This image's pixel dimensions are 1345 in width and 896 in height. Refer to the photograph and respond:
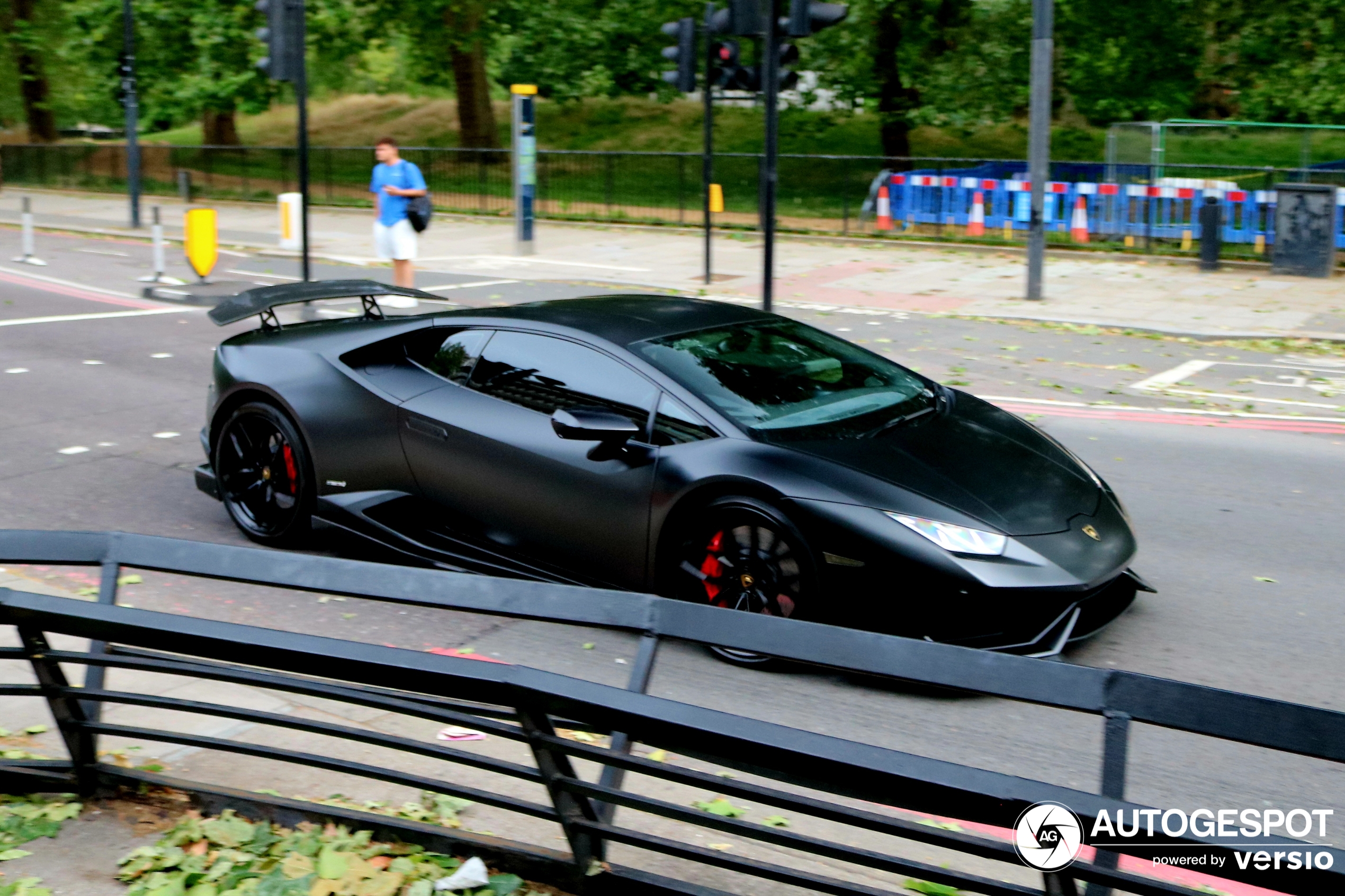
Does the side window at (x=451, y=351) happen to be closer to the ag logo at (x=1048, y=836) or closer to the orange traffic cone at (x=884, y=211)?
the ag logo at (x=1048, y=836)

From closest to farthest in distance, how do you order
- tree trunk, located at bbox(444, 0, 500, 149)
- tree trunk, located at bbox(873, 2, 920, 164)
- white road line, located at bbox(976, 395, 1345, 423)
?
white road line, located at bbox(976, 395, 1345, 423), tree trunk, located at bbox(873, 2, 920, 164), tree trunk, located at bbox(444, 0, 500, 149)

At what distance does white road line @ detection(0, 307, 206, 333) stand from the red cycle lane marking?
1.41 ft

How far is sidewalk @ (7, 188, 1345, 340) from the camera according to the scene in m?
16.0

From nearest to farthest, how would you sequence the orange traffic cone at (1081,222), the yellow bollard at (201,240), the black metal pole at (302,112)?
the black metal pole at (302,112)
the yellow bollard at (201,240)
the orange traffic cone at (1081,222)

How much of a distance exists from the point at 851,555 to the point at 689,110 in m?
37.1

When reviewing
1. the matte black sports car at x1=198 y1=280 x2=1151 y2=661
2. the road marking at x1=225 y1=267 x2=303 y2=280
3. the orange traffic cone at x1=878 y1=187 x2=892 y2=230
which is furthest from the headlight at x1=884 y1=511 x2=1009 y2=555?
the orange traffic cone at x1=878 y1=187 x2=892 y2=230

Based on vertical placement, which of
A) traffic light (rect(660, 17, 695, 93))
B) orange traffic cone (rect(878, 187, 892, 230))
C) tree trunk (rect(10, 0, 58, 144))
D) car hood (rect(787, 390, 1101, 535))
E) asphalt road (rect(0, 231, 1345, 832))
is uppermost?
tree trunk (rect(10, 0, 58, 144))

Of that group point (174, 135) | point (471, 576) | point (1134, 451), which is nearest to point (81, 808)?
point (471, 576)

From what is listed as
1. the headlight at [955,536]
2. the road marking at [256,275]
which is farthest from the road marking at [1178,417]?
the road marking at [256,275]

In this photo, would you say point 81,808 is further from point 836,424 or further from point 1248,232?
point 1248,232

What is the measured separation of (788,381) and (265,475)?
9.57 ft

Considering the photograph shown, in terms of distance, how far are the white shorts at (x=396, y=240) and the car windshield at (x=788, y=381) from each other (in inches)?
379

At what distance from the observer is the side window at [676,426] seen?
5660 millimetres

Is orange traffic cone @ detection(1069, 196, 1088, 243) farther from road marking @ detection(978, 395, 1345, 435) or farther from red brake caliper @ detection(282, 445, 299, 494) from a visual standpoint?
red brake caliper @ detection(282, 445, 299, 494)
